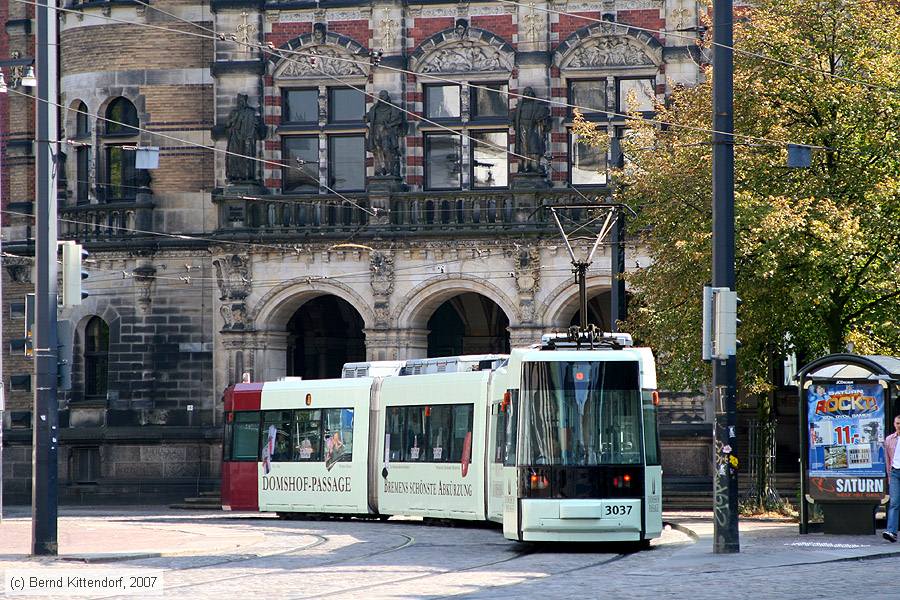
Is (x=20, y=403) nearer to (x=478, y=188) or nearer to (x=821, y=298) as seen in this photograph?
(x=478, y=188)

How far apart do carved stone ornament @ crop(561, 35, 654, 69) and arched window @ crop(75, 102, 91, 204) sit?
12.0 meters

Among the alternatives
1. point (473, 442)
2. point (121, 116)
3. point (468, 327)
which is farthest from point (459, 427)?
point (468, 327)

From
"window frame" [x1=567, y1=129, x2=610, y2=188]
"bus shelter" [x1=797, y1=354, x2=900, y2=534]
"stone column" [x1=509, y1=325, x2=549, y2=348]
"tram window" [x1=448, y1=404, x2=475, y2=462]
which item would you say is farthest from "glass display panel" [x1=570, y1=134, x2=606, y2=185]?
"bus shelter" [x1=797, y1=354, x2=900, y2=534]

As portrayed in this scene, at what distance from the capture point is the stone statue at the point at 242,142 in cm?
3978

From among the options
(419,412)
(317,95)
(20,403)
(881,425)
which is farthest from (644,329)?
(20,403)

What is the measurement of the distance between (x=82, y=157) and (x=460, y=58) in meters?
10.0

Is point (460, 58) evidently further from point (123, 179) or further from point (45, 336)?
point (45, 336)

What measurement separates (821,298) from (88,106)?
21983 millimetres

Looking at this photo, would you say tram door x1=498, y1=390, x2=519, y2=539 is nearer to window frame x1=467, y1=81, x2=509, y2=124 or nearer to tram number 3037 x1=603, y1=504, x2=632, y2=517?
tram number 3037 x1=603, y1=504, x2=632, y2=517

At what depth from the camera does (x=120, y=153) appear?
41.7 metres

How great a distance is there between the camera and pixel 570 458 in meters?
21.0

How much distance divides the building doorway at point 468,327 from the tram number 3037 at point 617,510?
82.2 feet

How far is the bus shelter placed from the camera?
22.0 metres

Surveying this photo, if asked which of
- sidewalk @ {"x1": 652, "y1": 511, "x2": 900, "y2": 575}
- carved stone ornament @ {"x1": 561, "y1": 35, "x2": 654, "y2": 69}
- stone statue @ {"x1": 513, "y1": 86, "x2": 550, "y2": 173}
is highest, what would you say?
carved stone ornament @ {"x1": 561, "y1": 35, "x2": 654, "y2": 69}
